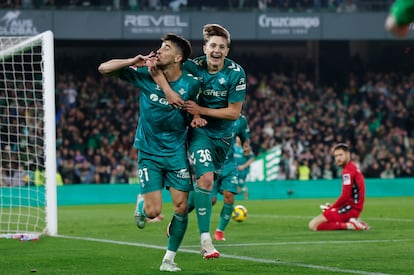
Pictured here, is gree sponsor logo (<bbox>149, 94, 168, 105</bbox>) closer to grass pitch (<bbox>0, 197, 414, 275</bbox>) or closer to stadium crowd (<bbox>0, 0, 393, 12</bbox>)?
grass pitch (<bbox>0, 197, 414, 275</bbox>)

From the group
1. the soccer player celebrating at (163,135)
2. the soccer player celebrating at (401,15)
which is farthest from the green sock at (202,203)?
the soccer player celebrating at (401,15)

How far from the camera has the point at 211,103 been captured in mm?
10047

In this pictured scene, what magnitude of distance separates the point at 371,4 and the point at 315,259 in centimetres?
3022

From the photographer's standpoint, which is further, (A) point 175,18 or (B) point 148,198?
(A) point 175,18

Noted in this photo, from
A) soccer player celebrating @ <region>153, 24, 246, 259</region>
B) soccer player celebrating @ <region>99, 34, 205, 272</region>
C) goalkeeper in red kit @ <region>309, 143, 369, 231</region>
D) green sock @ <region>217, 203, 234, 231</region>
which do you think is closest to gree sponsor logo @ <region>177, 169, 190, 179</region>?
soccer player celebrating @ <region>99, 34, 205, 272</region>

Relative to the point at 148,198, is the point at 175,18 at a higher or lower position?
higher

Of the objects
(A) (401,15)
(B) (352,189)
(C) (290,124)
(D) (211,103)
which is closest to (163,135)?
(D) (211,103)

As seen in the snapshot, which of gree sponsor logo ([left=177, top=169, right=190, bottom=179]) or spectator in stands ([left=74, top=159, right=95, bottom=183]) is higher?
gree sponsor logo ([left=177, top=169, right=190, bottom=179])

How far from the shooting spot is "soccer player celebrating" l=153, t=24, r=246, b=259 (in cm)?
984

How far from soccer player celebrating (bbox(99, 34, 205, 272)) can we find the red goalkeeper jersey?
6997mm

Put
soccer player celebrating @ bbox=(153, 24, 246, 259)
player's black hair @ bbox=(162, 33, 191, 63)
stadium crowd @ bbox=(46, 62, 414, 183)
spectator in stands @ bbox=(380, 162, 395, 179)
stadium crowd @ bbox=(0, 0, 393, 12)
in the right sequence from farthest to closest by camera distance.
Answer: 1. stadium crowd @ bbox=(0, 0, 393, 12)
2. spectator in stands @ bbox=(380, 162, 395, 179)
3. stadium crowd @ bbox=(46, 62, 414, 183)
4. soccer player celebrating @ bbox=(153, 24, 246, 259)
5. player's black hair @ bbox=(162, 33, 191, 63)

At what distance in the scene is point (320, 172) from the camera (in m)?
35.1

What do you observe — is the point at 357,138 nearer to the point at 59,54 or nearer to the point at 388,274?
the point at 59,54

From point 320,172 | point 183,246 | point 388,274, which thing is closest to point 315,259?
point 388,274
